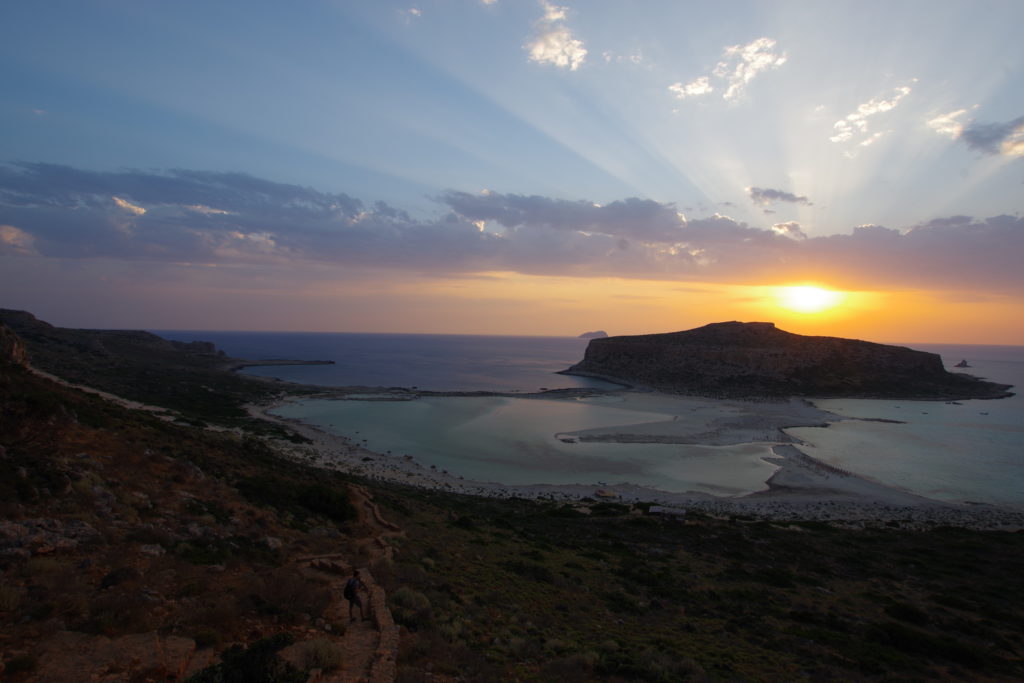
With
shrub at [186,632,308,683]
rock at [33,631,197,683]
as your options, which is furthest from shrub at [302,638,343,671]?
rock at [33,631,197,683]

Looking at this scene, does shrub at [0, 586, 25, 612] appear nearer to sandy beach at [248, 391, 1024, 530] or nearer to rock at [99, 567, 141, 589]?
rock at [99, 567, 141, 589]

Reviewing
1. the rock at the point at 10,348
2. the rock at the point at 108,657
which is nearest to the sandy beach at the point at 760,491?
the rock at the point at 10,348

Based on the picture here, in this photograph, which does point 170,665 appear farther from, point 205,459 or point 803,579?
point 803,579

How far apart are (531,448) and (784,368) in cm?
7527

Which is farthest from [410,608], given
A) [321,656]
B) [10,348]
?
[10,348]

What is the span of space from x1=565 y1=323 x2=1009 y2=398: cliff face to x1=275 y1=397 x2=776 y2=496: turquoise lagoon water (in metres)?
40.8

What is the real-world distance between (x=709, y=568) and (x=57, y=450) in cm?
2082

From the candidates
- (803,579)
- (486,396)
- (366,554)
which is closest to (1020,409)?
(486,396)

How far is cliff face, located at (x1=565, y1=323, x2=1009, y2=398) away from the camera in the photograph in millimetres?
95062

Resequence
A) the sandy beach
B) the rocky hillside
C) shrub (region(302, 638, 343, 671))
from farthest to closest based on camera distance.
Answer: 1. the sandy beach
2. shrub (region(302, 638, 343, 671))
3. the rocky hillside

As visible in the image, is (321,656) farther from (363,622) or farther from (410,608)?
(410,608)

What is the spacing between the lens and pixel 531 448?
4594 cm

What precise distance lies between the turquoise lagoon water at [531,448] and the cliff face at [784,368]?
40.8 metres

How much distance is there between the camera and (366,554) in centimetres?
1338
